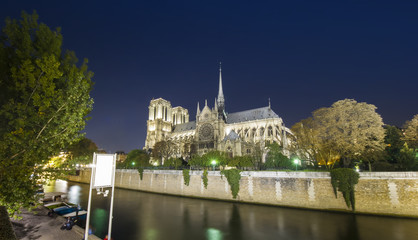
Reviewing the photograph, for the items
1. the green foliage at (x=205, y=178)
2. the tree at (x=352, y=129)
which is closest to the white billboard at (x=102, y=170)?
the green foliage at (x=205, y=178)

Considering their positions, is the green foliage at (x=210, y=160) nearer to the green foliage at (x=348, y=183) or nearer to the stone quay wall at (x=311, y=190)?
the stone quay wall at (x=311, y=190)

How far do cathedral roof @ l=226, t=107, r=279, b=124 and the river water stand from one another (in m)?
38.6

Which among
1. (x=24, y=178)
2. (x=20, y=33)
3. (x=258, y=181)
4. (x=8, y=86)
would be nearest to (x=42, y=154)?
(x=24, y=178)

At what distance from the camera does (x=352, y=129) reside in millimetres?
23609

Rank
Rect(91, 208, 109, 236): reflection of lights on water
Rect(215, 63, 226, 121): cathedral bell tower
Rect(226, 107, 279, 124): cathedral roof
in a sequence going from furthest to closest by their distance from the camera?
Rect(215, 63, 226, 121): cathedral bell tower, Rect(226, 107, 279, 124): cathedral roof, Rect(91, 208, 109, 236): reflection of lights on water

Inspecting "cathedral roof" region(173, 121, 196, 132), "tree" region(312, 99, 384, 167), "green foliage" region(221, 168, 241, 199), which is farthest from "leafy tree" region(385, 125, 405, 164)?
"cathedral roof" region(173, 121, 196, 132)

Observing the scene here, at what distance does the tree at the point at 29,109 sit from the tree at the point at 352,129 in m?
25.5

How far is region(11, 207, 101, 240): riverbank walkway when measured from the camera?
10.1 meters

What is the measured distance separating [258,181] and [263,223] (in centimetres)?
675

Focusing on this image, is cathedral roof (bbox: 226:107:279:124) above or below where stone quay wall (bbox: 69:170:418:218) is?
above

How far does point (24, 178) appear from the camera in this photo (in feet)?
21.3

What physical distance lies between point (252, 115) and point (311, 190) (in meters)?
41.5

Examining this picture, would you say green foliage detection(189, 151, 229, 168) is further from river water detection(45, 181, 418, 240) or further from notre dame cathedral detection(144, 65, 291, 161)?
river water detection(45, 181, 418, 240)

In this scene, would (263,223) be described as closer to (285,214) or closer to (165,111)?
(285,214)
